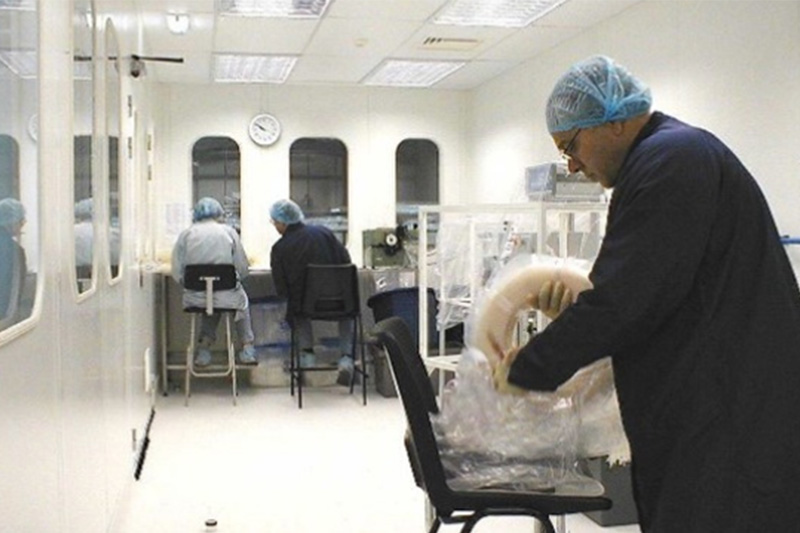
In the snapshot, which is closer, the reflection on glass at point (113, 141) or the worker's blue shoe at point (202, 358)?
the reflection on glass at point (113, 141)

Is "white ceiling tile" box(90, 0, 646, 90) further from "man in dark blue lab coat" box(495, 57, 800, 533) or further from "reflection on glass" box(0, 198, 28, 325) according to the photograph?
"man in dark blue lab coat" box(495, 57, 800, 533)

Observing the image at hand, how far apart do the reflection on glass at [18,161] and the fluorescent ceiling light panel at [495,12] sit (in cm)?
425

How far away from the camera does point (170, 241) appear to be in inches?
328

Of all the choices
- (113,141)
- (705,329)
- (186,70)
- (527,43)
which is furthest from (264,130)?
(705,329)

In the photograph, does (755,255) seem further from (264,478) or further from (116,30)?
(264,478)

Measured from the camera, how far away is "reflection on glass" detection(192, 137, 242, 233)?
8.73 m

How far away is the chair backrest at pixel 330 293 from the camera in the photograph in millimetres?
6043

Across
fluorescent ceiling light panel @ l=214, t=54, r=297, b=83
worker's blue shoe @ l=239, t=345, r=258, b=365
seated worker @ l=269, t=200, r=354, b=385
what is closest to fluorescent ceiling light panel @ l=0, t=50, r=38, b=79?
seated worker @ l=269, t=200, r=354, b=385

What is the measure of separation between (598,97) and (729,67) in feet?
11.4

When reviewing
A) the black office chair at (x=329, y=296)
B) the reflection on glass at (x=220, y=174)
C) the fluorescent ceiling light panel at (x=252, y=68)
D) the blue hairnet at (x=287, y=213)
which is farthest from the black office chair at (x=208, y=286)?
the reflection on glass at (x=220, y=174)

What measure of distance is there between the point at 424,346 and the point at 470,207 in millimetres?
847

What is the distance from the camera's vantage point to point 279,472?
4484mm

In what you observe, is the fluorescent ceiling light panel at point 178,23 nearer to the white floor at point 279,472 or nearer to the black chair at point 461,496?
the white floor at point 279,472

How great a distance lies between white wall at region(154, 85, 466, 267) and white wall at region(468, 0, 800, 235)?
235 cm
